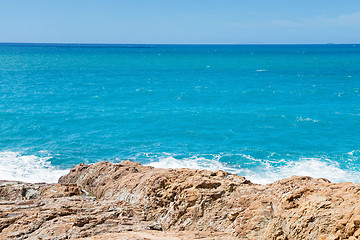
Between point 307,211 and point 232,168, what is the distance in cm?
1962

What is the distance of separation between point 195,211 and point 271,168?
18164 millimetres

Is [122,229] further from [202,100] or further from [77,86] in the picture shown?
[77,86]

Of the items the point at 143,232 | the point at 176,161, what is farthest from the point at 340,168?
the point at 143,232

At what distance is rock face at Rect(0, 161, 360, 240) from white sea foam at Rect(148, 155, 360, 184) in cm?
1370

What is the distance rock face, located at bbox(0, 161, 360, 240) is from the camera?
1054 centimetres

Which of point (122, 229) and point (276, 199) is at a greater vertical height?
point (276, 199)

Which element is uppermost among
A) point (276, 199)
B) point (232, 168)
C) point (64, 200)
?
point (276, 199)

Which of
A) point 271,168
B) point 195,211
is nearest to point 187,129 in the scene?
point 271,168

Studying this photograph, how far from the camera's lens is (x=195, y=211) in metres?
13.8

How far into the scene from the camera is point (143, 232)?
12602mm

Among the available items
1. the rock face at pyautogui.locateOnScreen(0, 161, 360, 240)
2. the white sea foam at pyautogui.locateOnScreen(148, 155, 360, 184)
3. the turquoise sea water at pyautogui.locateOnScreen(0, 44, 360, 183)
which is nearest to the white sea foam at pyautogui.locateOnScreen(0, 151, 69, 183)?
the turquoise sea water at pyautogui.locateOnScreen(0, 44, 360, 183)

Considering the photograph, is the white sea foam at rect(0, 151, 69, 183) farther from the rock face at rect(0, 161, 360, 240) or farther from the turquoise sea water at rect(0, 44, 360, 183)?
the rock face at rect(0, 161, 360, 240)

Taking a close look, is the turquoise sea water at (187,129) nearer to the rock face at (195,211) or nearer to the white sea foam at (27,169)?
the white sea foam at (27,169)

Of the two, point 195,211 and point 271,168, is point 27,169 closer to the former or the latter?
point 195,211
